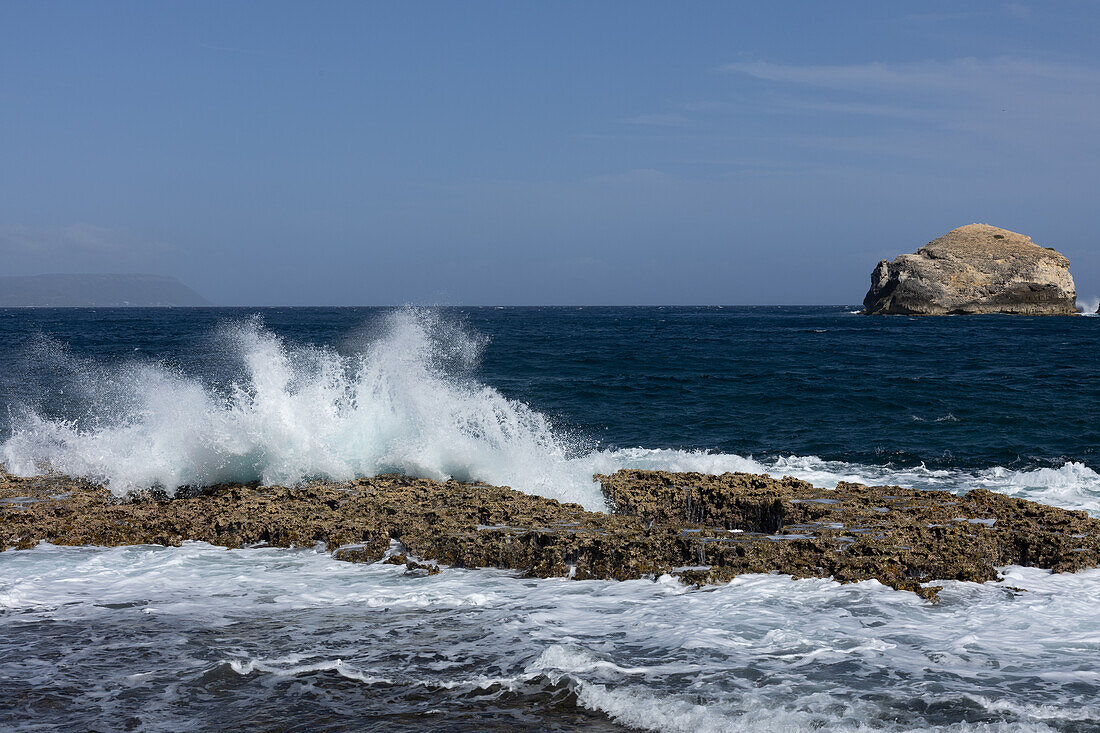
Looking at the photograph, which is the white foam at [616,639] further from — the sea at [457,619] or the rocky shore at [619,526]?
the rocky shore at [619,526]

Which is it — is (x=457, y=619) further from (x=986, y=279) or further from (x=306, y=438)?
(x=986, y=279)

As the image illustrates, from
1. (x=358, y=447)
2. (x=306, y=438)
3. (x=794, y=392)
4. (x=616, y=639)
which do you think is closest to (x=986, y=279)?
(x=794, y=392)

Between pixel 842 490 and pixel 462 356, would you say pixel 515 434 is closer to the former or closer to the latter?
pixel 842 490

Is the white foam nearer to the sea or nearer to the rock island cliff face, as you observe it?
the sea

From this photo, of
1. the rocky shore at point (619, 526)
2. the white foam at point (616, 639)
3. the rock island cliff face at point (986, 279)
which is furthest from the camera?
the rock island cliff face at point (986, 279)

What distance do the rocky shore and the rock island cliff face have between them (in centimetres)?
7171

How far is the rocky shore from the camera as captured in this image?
7.16m

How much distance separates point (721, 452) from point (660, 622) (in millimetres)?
9397

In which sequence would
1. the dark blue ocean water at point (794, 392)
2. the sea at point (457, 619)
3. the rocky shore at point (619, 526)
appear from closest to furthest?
the sea at point (457, 619), the rocky shore at point (619, 526), the dark blue ocean water at point (794, 392)

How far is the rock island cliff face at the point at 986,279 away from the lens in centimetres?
7238

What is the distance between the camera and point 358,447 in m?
11.3

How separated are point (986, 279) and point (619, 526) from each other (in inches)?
3023

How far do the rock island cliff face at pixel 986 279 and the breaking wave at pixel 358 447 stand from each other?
2655 inches

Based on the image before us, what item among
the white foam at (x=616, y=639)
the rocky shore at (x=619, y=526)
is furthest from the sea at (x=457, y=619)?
the rocky shore at (x=619, y=526)
